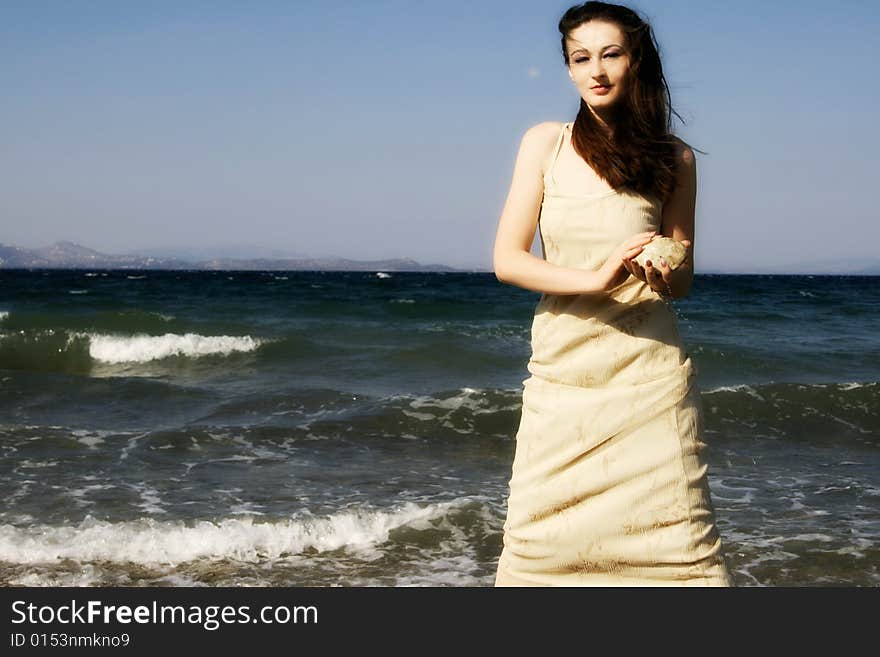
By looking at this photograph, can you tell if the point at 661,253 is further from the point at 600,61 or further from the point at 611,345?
the point at 600,61

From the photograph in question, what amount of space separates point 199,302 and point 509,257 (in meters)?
34.5

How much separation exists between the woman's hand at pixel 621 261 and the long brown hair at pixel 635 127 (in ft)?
0.66

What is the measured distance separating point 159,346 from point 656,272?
19819 millimetres

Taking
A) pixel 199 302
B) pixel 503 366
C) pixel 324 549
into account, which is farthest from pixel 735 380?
pixel 199 302

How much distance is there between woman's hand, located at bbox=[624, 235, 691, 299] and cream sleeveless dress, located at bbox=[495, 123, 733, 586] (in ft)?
0.48

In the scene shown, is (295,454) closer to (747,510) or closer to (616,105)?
(747,510)

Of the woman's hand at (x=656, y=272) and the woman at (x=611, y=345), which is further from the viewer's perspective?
the woman at (x=611, y=345)

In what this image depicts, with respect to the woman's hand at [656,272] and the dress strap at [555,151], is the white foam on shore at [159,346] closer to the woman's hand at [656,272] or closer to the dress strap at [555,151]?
the dress strap at [555,151]

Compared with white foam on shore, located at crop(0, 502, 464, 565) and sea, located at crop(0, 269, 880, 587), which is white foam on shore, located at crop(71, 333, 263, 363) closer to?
sea, located at crop(0, 269, 880, 587)

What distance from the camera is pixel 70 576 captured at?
6.26 m

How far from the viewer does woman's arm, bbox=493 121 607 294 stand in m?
2.54

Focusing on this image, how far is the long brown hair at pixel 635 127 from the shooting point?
2.56 meters

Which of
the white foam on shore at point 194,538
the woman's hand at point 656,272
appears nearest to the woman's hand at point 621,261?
the woman's hand at point 656,272

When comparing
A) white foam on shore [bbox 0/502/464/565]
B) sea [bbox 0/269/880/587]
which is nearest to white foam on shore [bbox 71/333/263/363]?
sea [bbox 0/269/880/587]
